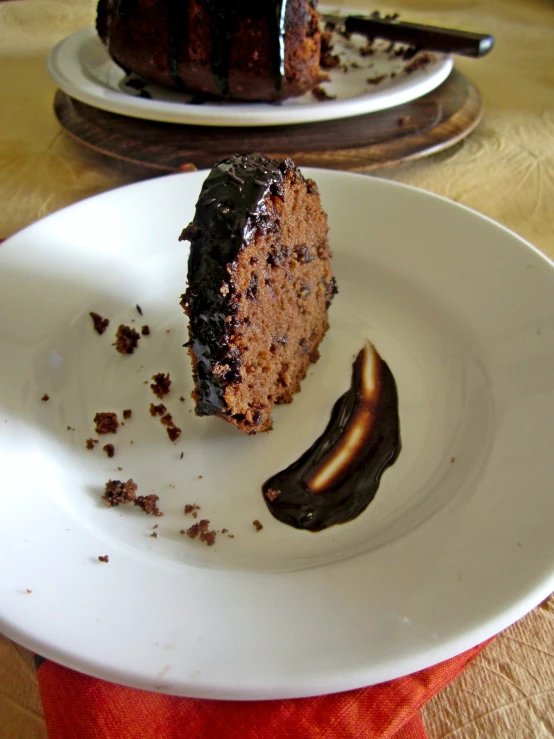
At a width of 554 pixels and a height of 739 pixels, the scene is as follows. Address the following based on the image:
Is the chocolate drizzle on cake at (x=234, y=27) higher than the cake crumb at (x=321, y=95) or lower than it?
higher

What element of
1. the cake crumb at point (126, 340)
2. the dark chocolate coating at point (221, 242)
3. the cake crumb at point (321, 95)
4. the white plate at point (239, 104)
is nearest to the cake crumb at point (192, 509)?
the dark chocolate coating at point (221, 242)

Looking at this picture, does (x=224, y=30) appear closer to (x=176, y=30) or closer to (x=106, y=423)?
(x=176, y=30)

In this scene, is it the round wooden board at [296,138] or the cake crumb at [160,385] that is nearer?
the cake crumb at [160,385]

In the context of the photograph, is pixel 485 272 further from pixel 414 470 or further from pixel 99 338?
pixel 99 338

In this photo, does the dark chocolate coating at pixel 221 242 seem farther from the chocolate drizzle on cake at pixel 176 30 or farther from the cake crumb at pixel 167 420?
the chocolate drizzle on cake at pixel 176 30

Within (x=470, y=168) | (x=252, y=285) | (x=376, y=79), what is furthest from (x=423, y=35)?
(x=252, y=285)
